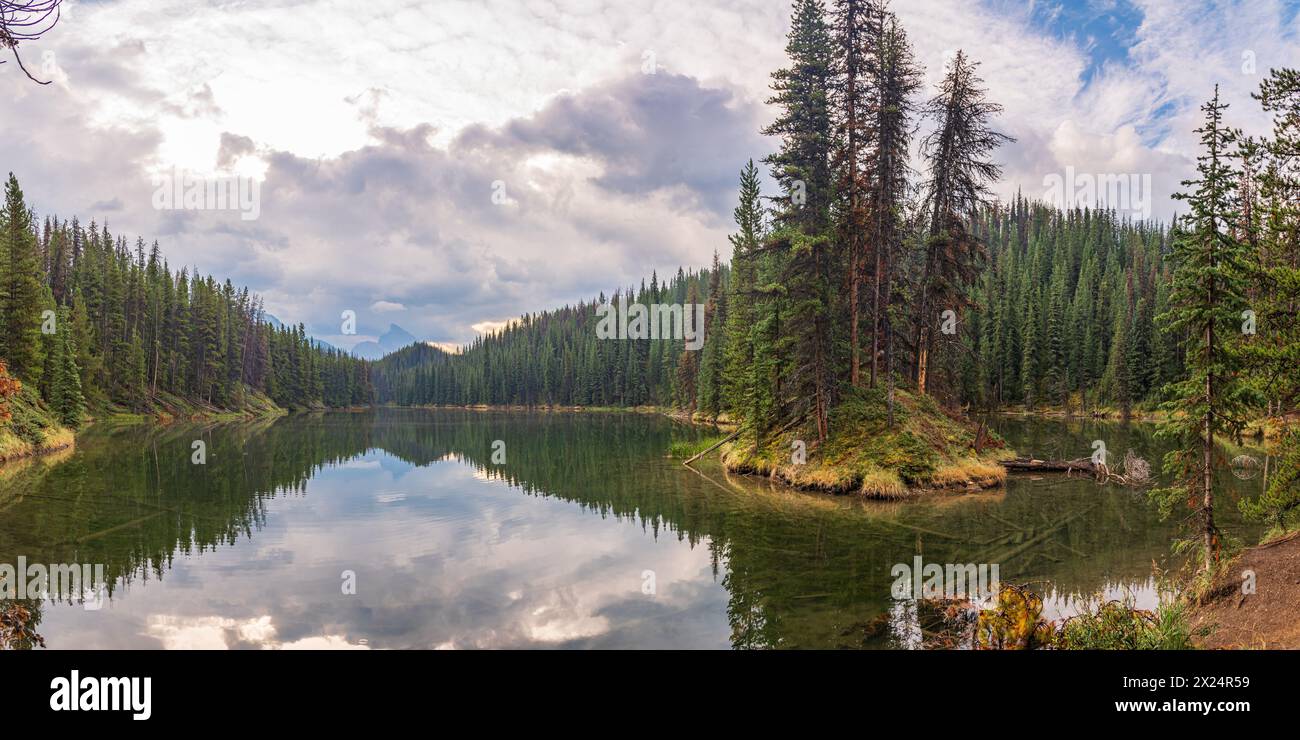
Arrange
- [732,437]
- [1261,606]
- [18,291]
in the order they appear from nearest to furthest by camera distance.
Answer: [1261,606] → [732,437] → [18,291]

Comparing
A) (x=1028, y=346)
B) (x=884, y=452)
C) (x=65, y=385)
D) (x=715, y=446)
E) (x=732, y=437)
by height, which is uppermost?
(x=1028, y=346)

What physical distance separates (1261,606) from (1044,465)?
75.3 feet

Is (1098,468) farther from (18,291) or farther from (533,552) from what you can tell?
(18,291)

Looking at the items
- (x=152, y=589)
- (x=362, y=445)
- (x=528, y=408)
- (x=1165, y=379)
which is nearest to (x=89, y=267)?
(x=362, y=445)

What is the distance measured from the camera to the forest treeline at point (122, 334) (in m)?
52.2

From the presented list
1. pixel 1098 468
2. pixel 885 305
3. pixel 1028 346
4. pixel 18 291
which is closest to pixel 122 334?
pixel 18 291

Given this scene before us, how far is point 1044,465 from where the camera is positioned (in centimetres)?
3167

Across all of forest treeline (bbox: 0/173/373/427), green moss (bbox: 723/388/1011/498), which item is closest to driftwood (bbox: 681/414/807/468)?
green moss (bbox: 723/388/1011/498)

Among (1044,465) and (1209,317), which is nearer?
(1209,317)

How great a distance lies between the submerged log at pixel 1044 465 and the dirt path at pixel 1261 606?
709 inches

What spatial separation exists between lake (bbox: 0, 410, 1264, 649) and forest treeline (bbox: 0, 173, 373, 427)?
26.2 m

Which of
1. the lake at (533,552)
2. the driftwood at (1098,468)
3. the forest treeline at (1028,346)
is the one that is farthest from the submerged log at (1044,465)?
the forest treeline at (1028,346)

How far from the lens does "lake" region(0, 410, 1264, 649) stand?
11.8 m

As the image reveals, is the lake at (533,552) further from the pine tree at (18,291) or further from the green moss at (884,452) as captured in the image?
the pine tree at (18,291)
